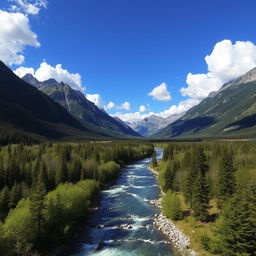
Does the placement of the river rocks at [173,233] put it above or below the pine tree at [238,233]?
below

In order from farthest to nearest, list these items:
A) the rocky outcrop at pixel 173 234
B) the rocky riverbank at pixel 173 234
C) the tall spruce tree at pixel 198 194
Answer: the tall spruce tree at pixel 198 194 < the rocky outcrop at pixel 173 234 < the rocky riverbank at pixel 173 234

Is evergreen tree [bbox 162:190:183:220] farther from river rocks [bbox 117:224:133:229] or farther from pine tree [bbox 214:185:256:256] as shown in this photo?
pine tree [bbox 214:185:256:256]

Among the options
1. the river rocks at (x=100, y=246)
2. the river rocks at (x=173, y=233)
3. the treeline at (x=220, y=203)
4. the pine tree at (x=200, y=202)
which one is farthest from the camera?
the pine tree at (x=200, y=202)

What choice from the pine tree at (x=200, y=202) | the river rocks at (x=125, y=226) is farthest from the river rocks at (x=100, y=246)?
the pine tree at (x=200, y=202)

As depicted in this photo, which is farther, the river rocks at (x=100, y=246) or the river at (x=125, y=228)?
the river rocks at (x=100, y=246)

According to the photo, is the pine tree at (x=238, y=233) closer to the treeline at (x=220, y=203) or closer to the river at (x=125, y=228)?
the treeline at (x=220, y=203)

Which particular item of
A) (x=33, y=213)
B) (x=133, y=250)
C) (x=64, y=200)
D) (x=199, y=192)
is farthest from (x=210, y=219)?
(x=33, y=213)

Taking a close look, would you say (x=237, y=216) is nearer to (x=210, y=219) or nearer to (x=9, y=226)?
(x=210, y=219)
